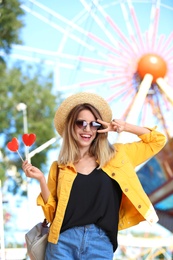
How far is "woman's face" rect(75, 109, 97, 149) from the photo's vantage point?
3.13m

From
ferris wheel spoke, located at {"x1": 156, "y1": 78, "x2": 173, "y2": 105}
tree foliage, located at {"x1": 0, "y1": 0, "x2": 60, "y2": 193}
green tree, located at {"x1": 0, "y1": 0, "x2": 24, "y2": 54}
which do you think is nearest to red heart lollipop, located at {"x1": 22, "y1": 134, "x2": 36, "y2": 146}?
ferris wheel spoke, located at {"x1": 156, "y1": 78, "x2": 173, "y2": 105}

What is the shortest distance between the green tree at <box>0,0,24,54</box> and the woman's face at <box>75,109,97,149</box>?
1258 cm

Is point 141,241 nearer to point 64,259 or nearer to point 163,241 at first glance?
point 163,241

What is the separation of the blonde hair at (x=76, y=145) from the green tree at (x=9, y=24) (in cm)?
1253

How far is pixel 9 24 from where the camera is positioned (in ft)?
51.3

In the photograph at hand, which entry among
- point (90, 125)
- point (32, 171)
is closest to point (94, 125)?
point (90, 125)

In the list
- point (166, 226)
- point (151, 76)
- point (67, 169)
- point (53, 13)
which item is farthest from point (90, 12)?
point (67, 169)

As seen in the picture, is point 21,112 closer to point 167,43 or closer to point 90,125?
point 167,43

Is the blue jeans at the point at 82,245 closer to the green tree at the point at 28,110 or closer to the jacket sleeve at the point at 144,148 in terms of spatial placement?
the jacket sleeve at the point at 144,148

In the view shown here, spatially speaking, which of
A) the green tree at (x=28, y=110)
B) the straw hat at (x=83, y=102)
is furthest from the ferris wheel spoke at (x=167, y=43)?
the straw hat at (x=83, y=102)

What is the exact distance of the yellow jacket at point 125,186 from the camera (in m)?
2.99

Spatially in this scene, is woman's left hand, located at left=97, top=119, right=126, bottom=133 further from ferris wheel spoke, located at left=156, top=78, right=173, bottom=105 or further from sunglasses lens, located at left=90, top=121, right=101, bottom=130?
ferris wheel spoke, located at left=156, top=78, right=173, bottom=105

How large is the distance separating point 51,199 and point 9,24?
13056 millimetres

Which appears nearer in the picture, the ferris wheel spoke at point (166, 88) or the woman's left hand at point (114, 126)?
the woman's left hand at point (114, 126)
